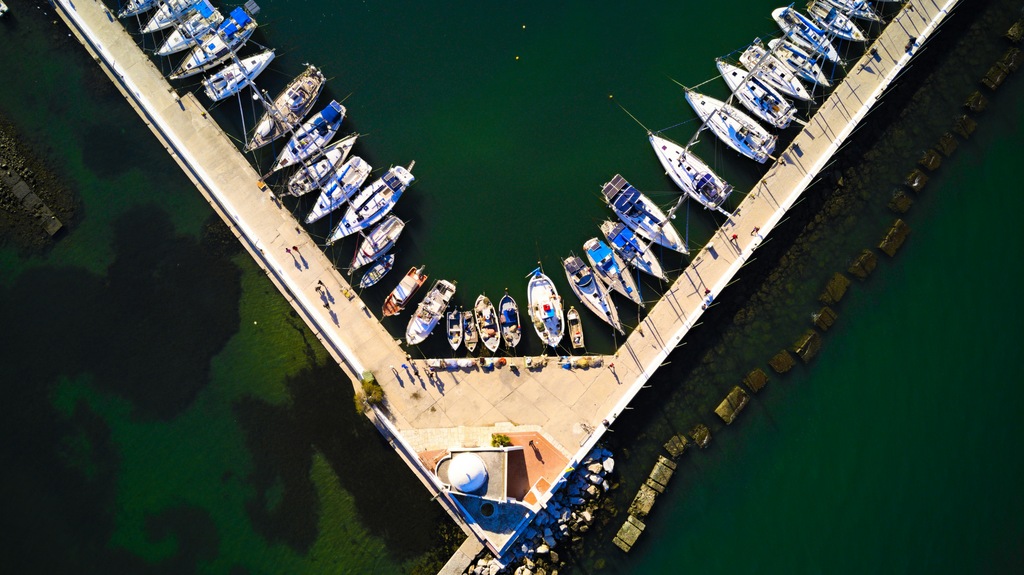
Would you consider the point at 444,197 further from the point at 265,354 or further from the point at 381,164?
the point at 265,354

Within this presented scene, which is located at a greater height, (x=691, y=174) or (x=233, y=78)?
(x=233, y=78)

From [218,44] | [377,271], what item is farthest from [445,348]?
[218,44]

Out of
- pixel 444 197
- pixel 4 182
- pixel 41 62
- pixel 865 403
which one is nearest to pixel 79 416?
pixel 4 182

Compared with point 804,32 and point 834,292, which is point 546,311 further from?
point 804,32

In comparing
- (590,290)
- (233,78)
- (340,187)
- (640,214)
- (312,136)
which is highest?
(233,78)

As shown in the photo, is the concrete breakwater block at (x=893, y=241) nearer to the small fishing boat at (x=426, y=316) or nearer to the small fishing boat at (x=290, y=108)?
the small fishing boat at (x=426, y=316)

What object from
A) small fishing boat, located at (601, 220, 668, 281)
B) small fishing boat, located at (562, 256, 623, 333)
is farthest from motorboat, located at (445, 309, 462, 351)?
small fishing boat, located at (601, 220, 668, 281)

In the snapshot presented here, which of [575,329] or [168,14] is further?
[168,14]
